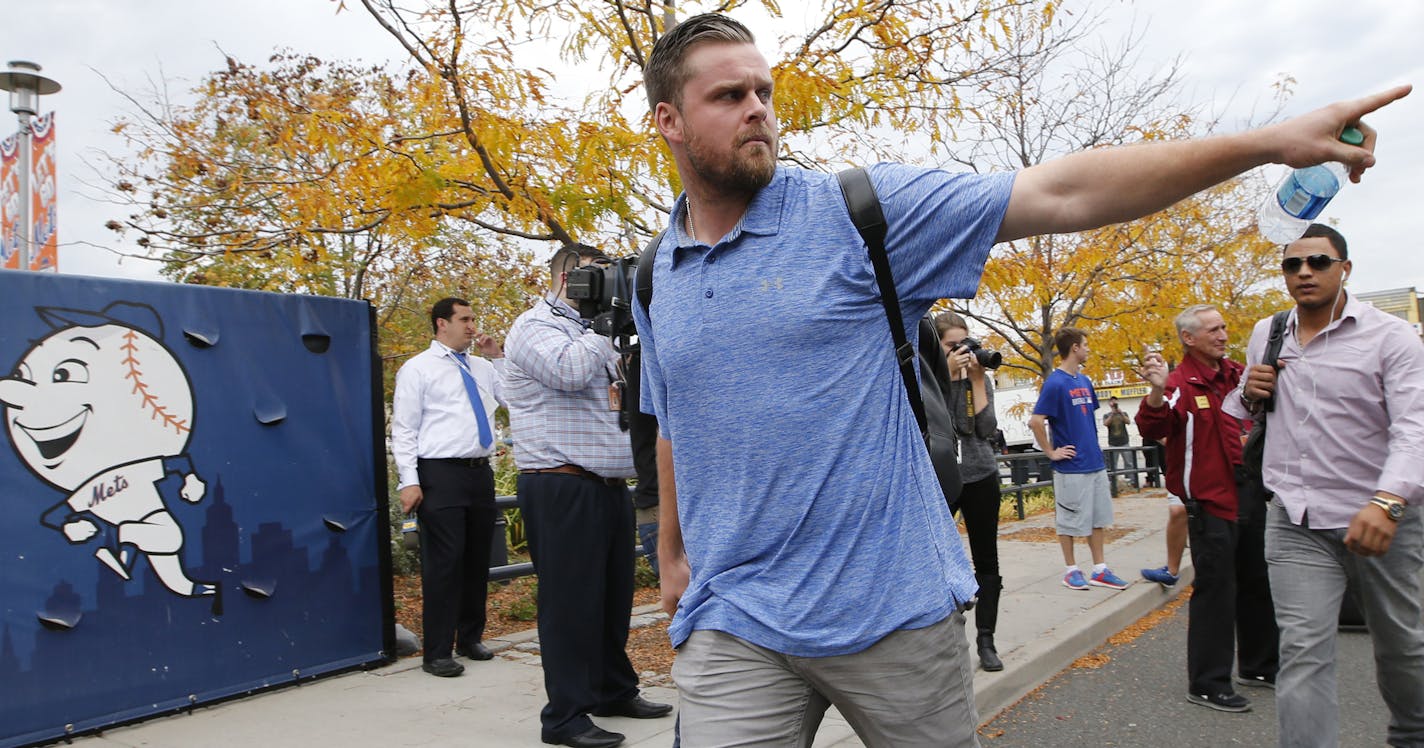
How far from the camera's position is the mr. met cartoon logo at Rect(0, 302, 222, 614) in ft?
14.5

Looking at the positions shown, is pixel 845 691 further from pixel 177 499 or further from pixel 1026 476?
pixel 1026 476

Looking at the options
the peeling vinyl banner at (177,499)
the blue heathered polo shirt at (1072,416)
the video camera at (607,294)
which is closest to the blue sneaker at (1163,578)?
the blue heathered polo shirt at (1072,416)

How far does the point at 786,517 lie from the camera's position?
1.89 metres

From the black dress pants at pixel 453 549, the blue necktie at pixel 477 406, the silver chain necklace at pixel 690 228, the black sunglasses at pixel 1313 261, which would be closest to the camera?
the silver chain necklace at pixel 690 228

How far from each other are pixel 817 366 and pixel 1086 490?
6882 millimetres

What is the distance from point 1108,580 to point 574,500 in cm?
543

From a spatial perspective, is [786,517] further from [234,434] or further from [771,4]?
[771,4]

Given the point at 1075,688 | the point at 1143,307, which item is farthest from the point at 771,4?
the point at 1143,307

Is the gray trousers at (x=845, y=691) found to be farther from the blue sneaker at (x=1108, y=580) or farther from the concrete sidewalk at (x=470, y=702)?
the blue sneaker at (x=1108, y=580)

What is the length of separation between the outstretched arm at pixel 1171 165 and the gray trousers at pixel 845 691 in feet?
2.60

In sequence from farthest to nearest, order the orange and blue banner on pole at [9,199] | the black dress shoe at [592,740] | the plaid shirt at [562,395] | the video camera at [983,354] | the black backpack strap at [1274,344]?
the orange and blue banner on pole at [9,199], the video camera at [983,354], the plaid shirt at [562,395], the black dress shoe at [592,740], the black backpack strap at [1274,344]

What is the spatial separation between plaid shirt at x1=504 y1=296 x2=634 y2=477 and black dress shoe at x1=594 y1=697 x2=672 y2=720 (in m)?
1.10

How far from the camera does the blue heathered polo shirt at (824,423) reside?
185 centimetres

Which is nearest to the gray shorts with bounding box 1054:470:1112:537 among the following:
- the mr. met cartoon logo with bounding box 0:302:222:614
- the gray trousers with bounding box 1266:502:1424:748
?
the gray trousers with bounding box 1266:502:1424:748
